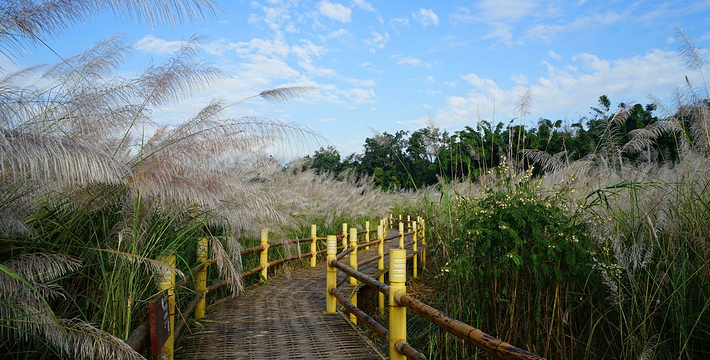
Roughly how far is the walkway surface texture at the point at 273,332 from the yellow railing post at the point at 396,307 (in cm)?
55

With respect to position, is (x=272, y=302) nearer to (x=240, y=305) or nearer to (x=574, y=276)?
(x=240, y=305)

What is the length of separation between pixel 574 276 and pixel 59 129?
11.8ft

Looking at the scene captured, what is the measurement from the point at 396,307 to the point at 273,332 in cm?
169

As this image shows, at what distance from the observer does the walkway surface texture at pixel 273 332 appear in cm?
411

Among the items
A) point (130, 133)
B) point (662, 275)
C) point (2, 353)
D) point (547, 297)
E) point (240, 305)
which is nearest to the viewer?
point (2, 353)

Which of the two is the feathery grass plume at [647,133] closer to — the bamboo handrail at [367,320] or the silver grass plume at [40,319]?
the bamboo handrail at [367,320]

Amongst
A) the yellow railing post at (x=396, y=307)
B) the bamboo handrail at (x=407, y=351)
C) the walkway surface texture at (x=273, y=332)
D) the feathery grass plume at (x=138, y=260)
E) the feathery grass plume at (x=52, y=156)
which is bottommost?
the walkway surface texture at (x=273, y=332)

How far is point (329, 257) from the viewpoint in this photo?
6.06 metres

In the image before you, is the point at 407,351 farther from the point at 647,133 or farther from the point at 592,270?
the point at 647,133

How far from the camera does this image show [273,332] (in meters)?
4.79

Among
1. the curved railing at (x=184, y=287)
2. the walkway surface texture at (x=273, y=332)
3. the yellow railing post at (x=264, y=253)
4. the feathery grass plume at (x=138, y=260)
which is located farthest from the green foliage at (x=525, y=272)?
the yellow railing post at (x=264, y=253)

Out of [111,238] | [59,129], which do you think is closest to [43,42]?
[59,129]

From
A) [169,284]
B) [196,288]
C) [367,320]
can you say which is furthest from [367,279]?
[169,284]

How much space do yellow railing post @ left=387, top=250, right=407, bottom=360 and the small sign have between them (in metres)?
1.48
